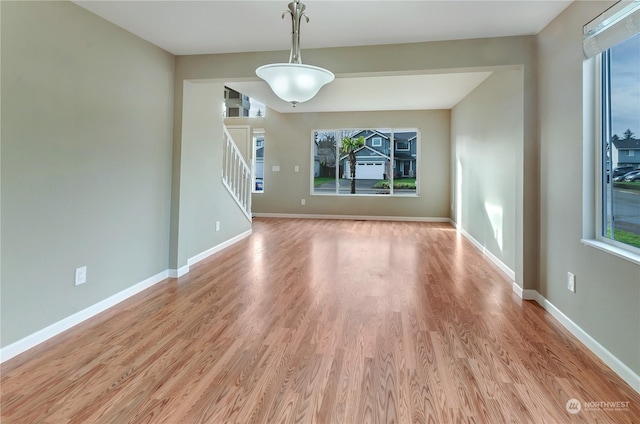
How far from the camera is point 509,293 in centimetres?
308

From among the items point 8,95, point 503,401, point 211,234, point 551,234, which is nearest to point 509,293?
point 551,234

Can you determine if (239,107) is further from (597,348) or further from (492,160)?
(597,348)

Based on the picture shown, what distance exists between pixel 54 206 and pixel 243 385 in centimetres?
175

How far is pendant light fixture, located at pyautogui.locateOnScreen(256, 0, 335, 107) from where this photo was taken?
67.2 inches

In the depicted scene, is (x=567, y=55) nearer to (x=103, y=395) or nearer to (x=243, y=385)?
(x=243, y=385)

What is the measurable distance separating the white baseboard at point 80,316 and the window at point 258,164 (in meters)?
4.46

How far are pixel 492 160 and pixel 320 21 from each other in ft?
9.34

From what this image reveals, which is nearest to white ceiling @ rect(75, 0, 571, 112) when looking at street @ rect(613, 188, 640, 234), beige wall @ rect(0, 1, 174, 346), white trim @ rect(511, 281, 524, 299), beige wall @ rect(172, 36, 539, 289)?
beige wall @ rect(172, 36, 539, 289)

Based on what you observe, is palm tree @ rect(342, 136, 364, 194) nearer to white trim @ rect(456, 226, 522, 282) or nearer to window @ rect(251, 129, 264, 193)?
window @ rect(251, 129, 264, 193)

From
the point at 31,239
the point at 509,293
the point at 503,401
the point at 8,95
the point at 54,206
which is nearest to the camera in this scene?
the point at 503,401

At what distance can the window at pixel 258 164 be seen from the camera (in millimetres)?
8320

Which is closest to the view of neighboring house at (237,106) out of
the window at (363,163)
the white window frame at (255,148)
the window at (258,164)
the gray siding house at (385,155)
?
the white window frame at (255,148)

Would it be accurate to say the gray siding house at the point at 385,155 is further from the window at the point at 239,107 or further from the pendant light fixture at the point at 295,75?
the pendant light fixture at the point at 295,75

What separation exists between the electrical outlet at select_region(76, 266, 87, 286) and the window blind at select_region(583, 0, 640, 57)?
374 centimetres
